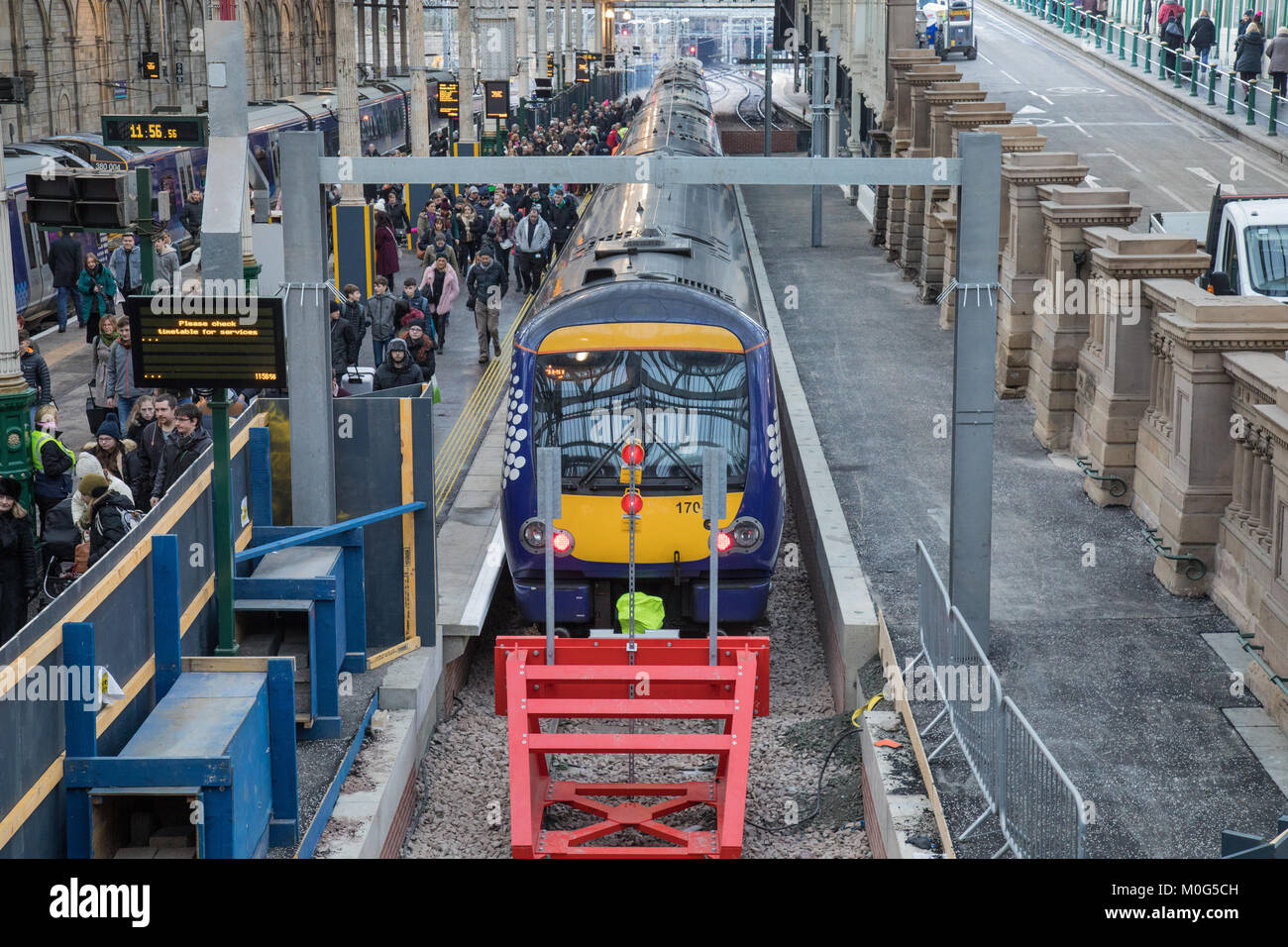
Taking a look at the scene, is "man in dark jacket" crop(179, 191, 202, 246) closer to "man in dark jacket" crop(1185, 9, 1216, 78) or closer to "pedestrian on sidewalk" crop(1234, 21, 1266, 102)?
"pedestrian on sidewalk" crop(1234, 21, 1266, 102)

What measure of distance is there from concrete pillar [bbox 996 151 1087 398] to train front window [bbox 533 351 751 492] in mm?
6694

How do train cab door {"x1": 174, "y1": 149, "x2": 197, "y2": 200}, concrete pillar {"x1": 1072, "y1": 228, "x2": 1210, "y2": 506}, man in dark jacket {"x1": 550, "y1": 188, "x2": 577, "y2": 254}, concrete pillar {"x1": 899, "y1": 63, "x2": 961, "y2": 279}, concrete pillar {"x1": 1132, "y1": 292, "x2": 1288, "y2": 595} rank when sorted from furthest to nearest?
1. train cab door {"x1": 174, "y1": 149, "x2": 197, "y2": 200}
2. man in dark jacket {"x1": 550, "y1": 188, "x2": 577, "y2": 254}
3. concrete pillar {"x1": 899, "y1": 63, "x2": 961, "y2": 279}
4. concrete pillar {"x1": 1072, "y1": 228, "x2": 1210, "y2": 506}
5. concrete pillar {"x1": 1132, "y1": 292, "x2": 1288, "y2": 595}

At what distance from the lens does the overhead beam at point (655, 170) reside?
10.6 meters

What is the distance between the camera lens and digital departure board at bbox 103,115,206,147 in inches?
755

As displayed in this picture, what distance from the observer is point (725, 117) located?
80.5m

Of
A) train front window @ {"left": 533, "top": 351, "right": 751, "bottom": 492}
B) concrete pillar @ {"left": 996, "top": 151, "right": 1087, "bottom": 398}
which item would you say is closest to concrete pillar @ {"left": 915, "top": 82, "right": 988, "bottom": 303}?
concrete pillar @ {"left": 996, "top": 151, "right": 1087, "bottom": 398}

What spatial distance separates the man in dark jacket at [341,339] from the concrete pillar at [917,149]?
12265 millimetres

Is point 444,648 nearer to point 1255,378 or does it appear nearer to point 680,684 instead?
point 680,684

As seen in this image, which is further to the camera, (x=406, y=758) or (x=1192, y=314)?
(x=1192, y=314)

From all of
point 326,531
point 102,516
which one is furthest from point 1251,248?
point 102,516

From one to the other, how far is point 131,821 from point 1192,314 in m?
8.29

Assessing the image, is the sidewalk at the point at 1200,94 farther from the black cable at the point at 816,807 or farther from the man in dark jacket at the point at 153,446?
the man in dark jacket at the point at 153,446

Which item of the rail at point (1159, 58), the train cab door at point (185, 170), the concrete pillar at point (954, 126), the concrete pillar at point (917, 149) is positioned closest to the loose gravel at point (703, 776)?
the concrete pillar at point (954, 126)

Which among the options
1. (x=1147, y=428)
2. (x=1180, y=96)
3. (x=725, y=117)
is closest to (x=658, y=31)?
(x=725, y=117)
